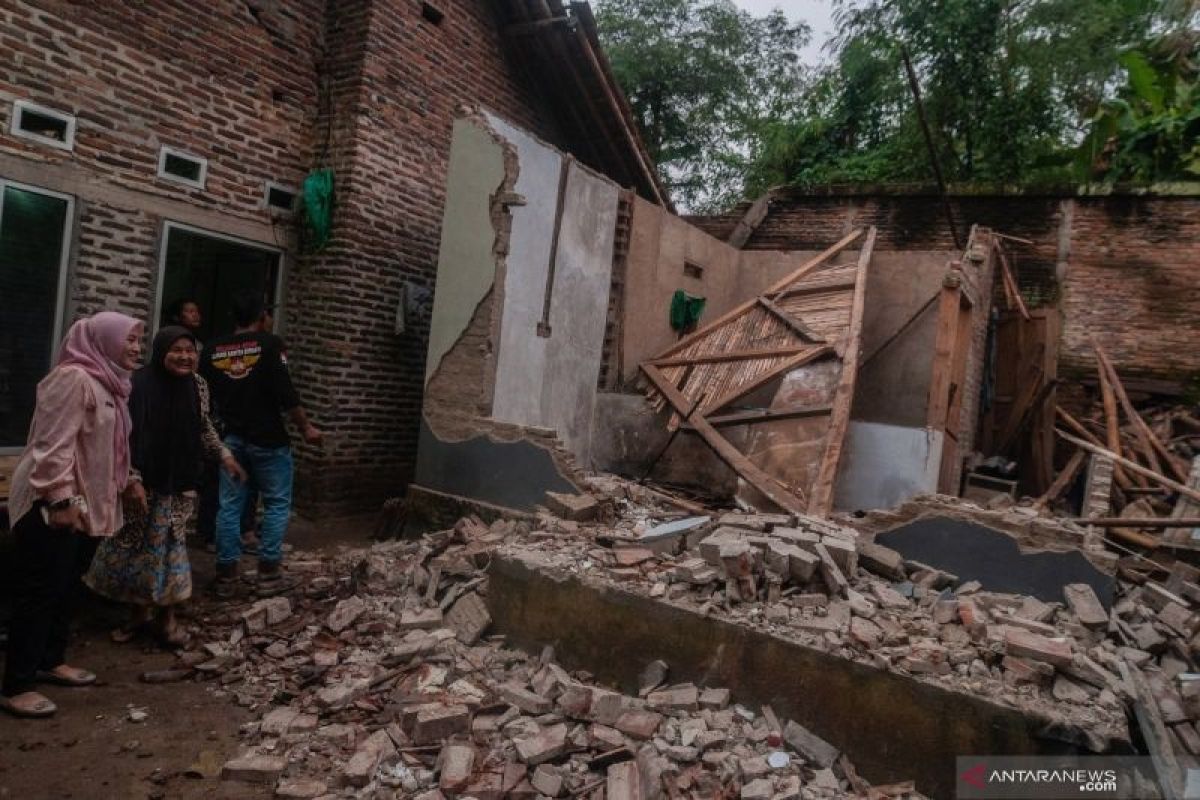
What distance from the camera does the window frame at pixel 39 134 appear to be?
15.9ft

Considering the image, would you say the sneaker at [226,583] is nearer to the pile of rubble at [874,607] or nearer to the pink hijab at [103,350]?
the pink hijab at [103,350]

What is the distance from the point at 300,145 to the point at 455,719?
18.9ft

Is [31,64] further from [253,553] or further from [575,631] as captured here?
[575,631]

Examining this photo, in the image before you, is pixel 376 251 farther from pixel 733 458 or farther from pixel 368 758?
pixel 368 758

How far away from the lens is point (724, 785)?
2963 mm

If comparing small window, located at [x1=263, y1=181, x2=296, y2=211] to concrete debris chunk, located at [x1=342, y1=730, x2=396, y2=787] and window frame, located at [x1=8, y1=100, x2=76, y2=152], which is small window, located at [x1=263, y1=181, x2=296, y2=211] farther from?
concrete debris chunk, located at [x1=342, y1=730, x2=396, y2=787]

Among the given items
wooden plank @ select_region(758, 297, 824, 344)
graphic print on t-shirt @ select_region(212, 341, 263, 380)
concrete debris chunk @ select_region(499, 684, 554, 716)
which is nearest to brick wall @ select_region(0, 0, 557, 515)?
graphic print on t-shirt @ select_region(212, 341, 263, 380)

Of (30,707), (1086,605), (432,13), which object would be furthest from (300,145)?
(1086,605)

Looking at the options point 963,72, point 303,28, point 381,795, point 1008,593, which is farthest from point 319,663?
point 963,72

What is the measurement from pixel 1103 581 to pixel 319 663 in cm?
442

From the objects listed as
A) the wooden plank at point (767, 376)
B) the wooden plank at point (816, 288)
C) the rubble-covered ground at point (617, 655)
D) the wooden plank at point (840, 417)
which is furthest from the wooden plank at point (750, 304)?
the rubble-covered ground at point (617, 655)

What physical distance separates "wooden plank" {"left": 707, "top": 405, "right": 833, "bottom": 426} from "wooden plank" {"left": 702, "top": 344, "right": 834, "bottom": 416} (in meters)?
0.13

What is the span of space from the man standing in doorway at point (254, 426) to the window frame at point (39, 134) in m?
1.89

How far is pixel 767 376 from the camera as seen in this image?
22.4 feet
